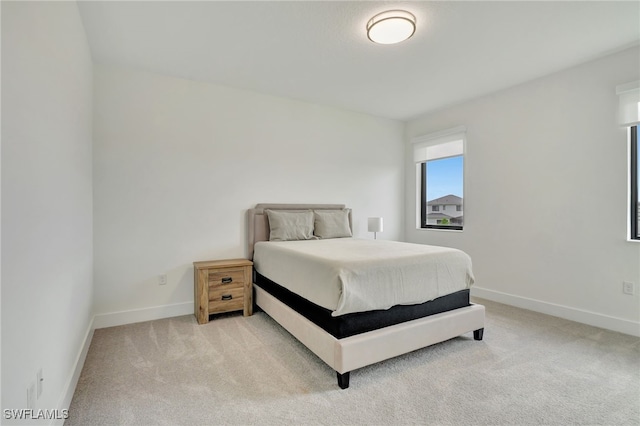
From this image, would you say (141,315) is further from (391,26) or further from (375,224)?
(391,26)

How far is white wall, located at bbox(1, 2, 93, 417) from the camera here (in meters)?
1.03

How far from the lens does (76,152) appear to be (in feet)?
6.87

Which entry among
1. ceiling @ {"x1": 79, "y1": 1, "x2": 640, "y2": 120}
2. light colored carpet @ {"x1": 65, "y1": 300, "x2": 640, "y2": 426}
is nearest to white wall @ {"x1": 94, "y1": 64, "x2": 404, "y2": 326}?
ceiling @ {"x1": 79, "y1": 1, "x2": 640, "y2": 120}

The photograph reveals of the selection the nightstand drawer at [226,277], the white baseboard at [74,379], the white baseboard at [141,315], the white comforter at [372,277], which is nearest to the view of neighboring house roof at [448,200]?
the white comforter at [372,277]

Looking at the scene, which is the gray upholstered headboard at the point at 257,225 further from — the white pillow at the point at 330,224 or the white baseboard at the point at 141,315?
the white baseboard at the point at 141,315

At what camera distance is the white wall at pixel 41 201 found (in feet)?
3.37

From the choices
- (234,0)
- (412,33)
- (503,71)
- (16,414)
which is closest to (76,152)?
(234,0)

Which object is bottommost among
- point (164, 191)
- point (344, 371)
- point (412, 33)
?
point (344, 371)

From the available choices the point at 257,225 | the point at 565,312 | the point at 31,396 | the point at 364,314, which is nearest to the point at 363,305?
the point at 364,314

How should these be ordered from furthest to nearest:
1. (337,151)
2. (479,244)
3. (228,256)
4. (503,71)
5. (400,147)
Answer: (400,147) < (337,151) < (479,244) < (228,256) < (503,71)

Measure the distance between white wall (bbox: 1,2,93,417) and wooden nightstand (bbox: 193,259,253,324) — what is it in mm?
987

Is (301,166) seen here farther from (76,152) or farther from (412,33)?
(76,152)

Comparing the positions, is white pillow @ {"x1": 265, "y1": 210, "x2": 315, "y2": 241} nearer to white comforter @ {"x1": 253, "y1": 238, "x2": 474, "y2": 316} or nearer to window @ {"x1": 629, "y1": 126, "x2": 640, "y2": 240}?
white comforter @ {"x1": 253, "y1": 238, "x2": 474, "y2": 316}

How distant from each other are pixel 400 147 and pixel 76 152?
14.4ft
